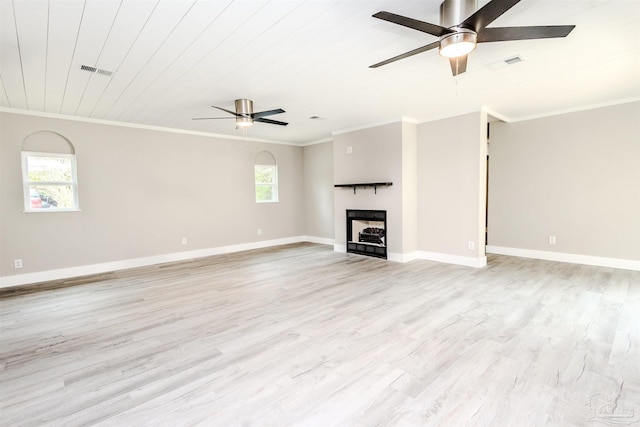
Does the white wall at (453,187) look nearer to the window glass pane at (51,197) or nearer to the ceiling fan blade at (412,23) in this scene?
the ceiling fan blade at (412,23)

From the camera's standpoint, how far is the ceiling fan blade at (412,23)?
181cm

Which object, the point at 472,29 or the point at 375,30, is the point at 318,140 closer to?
the point at 375,30

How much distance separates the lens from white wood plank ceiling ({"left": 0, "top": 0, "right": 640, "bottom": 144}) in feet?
7.05

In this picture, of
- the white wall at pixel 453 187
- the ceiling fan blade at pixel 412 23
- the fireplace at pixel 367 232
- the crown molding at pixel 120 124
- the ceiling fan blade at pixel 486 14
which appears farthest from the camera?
the fireplace at pixel 367 232

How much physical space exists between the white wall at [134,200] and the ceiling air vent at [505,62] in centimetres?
515

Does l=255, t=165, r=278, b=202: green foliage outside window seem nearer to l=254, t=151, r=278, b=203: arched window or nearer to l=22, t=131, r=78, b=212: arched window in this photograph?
l=254, t=151, r=278, b=203: arched window

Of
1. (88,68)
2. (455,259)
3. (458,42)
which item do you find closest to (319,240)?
(455,259)

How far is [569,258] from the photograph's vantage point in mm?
5168

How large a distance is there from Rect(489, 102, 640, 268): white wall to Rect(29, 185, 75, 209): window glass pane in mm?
7579

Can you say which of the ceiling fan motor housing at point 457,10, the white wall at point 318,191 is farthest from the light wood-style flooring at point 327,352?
the white wall at point 318,191

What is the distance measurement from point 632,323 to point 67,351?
498 cm

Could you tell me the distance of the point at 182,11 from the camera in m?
2.11

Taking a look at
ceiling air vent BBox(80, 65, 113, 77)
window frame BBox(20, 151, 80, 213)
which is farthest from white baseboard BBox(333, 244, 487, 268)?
window frame BBox(20, 151, 80, 213)

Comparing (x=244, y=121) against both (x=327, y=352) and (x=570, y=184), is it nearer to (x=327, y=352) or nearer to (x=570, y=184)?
(x=327, y=352)
